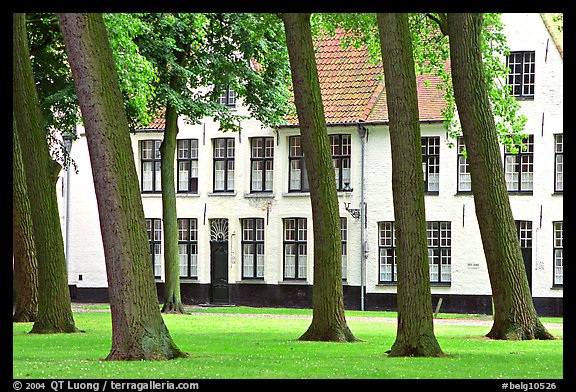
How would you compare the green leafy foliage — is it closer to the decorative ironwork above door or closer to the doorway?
the decorative ironwork above door

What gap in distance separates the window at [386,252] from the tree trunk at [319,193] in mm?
19918

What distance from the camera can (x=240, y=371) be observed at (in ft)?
45.8

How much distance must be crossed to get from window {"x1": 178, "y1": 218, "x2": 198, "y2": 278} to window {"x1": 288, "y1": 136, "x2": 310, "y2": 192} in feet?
14.2

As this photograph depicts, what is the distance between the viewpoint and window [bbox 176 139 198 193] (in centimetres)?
4428

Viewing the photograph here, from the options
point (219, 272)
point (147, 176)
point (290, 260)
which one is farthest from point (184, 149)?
point (290, 260)

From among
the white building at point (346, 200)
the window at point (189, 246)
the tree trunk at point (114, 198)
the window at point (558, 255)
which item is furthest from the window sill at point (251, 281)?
the tree trunk at point (114, 198)

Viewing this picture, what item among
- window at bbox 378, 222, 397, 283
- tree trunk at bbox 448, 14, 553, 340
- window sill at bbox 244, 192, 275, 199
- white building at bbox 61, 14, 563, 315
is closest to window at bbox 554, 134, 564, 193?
white building at bbox 61, 14, 563, 315

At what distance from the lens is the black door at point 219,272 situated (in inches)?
1708

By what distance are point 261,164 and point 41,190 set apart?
72.2 ft

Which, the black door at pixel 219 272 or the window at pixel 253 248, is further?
the black door at pixel 219 272

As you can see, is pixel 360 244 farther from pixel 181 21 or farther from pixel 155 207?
pixel 181 21

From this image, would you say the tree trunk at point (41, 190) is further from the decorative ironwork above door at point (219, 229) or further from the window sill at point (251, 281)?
Result: the decorative ironwork above door at point (219, 229)
